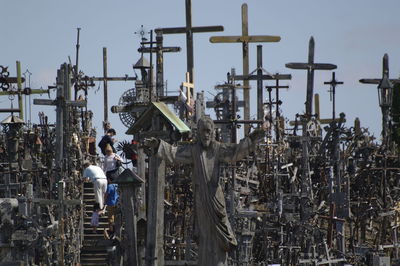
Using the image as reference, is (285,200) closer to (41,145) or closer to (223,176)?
(223,176)

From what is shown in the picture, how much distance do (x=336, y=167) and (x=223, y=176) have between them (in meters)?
3.47

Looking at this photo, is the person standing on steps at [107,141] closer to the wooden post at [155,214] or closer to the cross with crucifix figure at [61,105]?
the cross with crucifix figure at [61,105]

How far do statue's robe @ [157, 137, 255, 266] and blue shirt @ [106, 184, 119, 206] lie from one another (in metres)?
9.41

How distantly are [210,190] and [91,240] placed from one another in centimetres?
1007

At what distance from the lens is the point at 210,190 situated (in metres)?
22.5

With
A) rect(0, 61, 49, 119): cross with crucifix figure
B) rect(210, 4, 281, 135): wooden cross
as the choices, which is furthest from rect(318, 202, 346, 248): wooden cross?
rect(0, 61, 49, 119): cross with crucifix figure

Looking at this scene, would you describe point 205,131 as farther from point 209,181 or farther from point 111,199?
point 111,199

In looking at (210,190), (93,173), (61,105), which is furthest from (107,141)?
(210,190)

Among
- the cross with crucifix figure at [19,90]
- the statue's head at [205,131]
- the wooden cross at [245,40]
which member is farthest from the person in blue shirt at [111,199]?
the statue's head at [205,131]

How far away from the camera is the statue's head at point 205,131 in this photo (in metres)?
22.4

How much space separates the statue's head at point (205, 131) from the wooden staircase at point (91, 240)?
653 centimetres

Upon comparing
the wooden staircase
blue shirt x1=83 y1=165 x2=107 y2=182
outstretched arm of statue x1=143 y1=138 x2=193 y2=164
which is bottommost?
the wooden staircase

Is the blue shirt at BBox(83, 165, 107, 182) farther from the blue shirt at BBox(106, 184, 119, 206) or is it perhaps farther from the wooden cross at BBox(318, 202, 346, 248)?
the wooden cross at BBox(318, 202, 346, 248)

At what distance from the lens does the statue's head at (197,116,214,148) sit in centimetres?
2242
